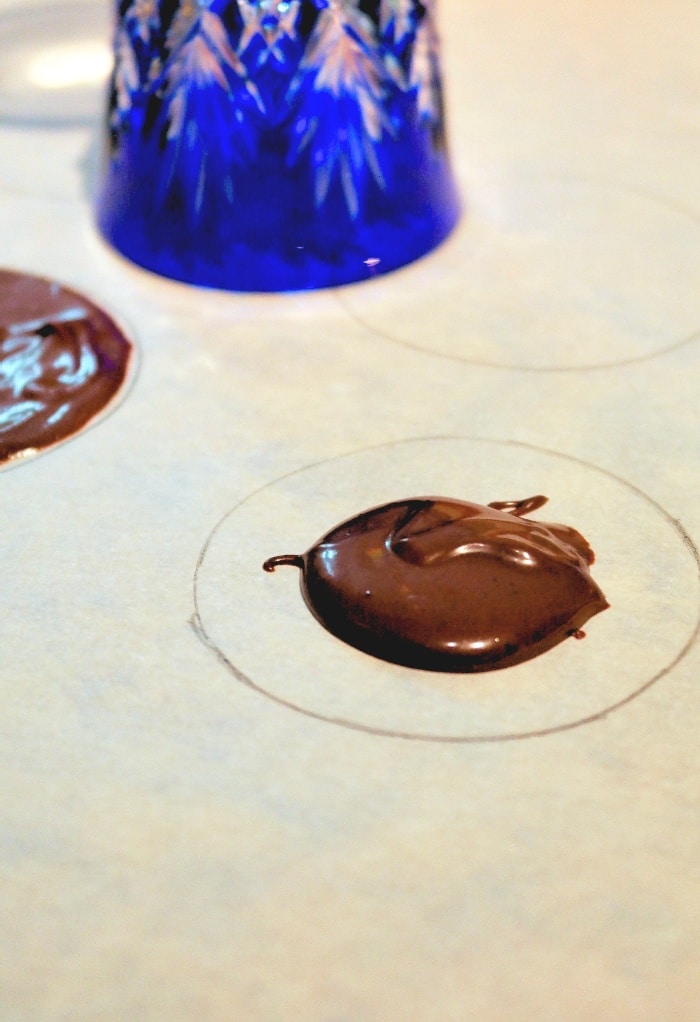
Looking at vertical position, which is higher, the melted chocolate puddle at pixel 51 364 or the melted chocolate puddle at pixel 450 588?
the melted chocolate puddle at pixel 51 364

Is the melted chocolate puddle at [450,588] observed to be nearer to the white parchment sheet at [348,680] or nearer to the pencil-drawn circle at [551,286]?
the white parchment sheet at [348,680]

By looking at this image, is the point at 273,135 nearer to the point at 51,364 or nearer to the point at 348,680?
the point at 51,364

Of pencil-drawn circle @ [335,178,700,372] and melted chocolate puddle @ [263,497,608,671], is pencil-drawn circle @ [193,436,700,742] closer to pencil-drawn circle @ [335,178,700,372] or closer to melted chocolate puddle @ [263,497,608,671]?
melted chocolate puddle @ [263,497,608,671]

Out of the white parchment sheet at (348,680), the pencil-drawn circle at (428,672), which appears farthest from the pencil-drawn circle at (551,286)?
the pencil-drawn circle at (428,672)

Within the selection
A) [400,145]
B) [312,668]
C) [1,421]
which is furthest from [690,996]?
[400,145]

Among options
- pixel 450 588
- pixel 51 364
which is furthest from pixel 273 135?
pixel 450 588

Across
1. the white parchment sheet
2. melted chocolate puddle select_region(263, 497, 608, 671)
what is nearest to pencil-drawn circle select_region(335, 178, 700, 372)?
the white parchment sheet
